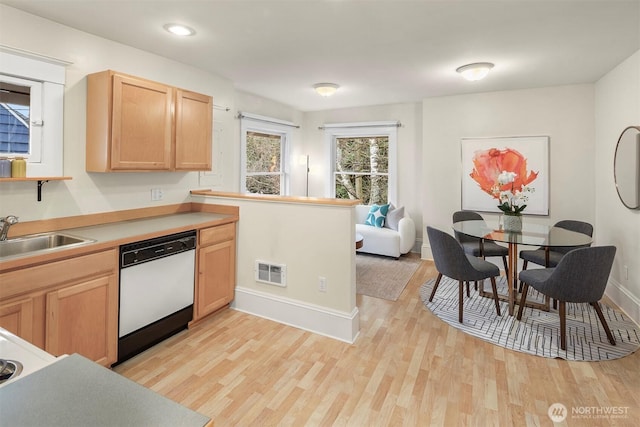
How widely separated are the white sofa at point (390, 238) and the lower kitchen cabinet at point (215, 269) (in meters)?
2.56

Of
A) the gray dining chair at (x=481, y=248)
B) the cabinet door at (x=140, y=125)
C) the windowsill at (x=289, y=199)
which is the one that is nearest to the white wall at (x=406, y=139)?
the gray dining chair at (x=481, y=248)

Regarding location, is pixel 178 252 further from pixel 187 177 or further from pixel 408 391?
pixel 408 391

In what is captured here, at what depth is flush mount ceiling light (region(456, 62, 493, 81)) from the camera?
3367mm

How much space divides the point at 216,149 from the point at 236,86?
3.24ft

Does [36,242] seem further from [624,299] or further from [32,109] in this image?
[624,299]

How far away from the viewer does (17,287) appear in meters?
1.76

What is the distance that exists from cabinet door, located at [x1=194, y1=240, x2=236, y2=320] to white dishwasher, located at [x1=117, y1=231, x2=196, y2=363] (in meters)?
0.08

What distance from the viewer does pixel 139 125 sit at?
108 inches

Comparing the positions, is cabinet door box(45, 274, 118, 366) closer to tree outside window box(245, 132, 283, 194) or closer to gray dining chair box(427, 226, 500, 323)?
gray dining chair box(427, 226, 500, 323)

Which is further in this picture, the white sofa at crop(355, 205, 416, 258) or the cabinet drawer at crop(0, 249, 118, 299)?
the white sofa at crop(355, 205, 416, 258)

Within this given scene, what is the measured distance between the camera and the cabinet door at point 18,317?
1730 millimetres

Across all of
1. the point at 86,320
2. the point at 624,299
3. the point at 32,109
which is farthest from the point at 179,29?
the point at 624,299

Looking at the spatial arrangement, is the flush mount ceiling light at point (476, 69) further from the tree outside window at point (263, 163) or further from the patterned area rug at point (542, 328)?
the tree outside window at point (263, 163)

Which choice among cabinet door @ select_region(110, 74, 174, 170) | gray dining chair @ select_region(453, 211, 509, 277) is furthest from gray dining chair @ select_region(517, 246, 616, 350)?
cabinet door @ select_region(110, 74, 174, 170)
